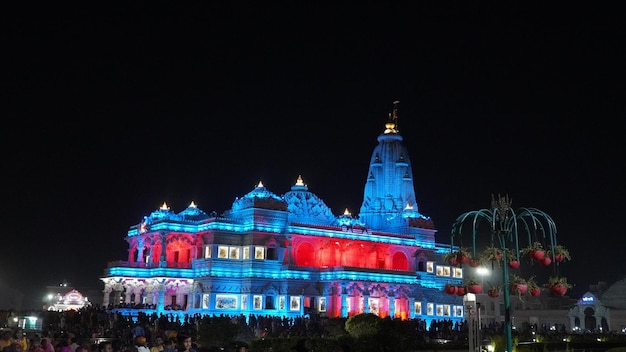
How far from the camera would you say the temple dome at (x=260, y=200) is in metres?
61.5

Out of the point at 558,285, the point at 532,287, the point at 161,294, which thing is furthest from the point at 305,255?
the point at 558,285

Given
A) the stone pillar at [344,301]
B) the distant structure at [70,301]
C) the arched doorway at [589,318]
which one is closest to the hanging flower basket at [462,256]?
the stone pillar at [344,301]

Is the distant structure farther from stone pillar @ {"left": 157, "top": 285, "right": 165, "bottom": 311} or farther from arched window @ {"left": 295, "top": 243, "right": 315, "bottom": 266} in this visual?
arched window @ {"left": 295, "top": 243, "right": 315, "bottom": 266}

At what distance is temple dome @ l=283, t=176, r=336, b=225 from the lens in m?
66.2

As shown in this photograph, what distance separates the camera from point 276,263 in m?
60.7

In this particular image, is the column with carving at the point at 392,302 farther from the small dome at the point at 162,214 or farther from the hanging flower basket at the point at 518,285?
the hanging flower basket at the point at 518,285

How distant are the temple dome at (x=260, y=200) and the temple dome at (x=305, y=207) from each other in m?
2.57

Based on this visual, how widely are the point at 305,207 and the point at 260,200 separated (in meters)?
6.65

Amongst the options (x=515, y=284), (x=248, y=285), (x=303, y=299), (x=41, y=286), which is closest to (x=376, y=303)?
(x=303, y=299)

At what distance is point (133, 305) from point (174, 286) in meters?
7.36

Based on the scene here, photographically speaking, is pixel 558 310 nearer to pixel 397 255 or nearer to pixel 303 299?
pixel 397 255

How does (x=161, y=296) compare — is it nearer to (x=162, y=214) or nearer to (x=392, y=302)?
(x=162, y=214)

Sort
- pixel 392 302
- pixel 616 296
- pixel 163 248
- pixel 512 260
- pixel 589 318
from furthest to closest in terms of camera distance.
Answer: pixel 616 296, pixel 589 318, pixel 392 302, pixel 163 248, pixel 512 260

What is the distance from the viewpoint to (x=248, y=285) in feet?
191
